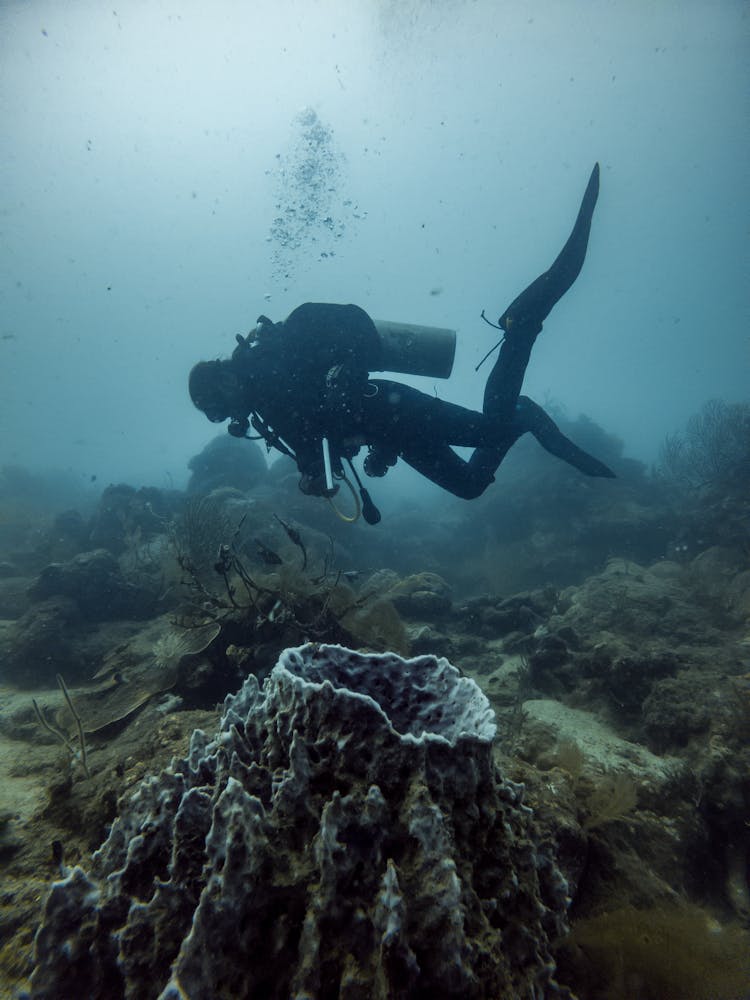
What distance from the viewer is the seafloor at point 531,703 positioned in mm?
2201

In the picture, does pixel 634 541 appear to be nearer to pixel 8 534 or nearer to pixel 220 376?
pixel 220 376

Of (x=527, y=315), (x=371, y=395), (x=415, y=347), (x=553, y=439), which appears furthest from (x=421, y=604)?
(x=527, y=315)

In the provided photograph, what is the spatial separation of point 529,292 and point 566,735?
21.5ft

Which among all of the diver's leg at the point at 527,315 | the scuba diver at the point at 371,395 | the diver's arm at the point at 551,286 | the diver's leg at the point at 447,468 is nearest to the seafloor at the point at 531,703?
the scuba diver at the point at 371,395

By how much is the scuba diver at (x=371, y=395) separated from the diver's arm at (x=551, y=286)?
2cm

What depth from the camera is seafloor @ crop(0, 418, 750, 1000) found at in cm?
220

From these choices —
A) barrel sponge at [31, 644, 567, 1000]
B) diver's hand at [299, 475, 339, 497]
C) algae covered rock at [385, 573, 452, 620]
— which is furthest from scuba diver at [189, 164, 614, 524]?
barrel sponge at [31, 644, 567, 1000]

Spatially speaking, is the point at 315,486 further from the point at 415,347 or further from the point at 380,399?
the point at 415,347

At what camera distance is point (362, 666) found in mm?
2250

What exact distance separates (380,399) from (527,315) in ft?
9.57

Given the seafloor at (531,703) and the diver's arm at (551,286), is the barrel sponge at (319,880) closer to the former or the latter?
the seafloor at (531,703)

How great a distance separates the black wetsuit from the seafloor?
6.16 feet

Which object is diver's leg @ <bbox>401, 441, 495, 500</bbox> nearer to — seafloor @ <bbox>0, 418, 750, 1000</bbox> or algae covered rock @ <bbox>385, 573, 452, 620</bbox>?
algae covered rock @ <bbox>385, 573, 452, 620</bbox>

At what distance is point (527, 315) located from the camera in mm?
7141
